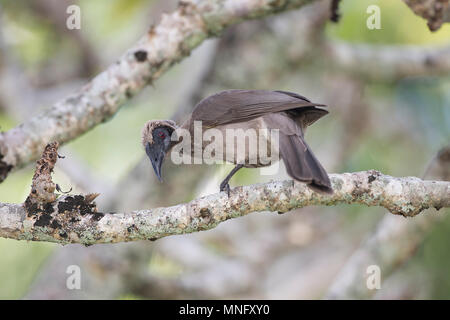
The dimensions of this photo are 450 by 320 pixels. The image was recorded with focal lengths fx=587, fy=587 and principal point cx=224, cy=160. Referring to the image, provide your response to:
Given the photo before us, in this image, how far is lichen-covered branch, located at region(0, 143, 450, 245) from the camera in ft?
10.9

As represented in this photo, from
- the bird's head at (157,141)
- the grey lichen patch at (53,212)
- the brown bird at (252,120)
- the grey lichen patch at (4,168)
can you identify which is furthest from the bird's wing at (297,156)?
the grey lichen patch at (4,168)

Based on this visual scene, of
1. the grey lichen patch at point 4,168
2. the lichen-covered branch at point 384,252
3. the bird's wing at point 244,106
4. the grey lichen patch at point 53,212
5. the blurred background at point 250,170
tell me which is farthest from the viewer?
the blurred background at point 250,170

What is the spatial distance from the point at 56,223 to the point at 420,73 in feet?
17.7

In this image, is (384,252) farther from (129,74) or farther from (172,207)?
(129,74)

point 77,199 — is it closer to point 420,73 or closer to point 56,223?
point 56,223

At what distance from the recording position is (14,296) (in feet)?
25.5

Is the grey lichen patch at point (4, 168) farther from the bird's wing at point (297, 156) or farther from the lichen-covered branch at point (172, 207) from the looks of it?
the bird's wing at point (297, 156)

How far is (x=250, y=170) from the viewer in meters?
8.20

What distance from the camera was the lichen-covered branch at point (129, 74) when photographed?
13.8 ft

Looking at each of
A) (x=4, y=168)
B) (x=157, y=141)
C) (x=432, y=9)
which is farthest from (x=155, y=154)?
(x=432, y=9)

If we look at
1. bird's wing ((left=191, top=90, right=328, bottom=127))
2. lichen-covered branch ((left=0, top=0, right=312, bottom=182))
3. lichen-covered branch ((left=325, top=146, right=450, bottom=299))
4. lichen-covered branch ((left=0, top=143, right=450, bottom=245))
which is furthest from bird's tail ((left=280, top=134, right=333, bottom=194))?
lichen-covered branch ((left=325, top=146, right=450, bottom=299))

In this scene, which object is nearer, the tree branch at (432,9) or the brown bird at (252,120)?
the brown bird at (252,120)

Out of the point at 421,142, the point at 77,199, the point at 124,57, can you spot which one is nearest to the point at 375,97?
the point at 421,142

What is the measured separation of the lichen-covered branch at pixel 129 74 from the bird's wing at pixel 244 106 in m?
0.54
